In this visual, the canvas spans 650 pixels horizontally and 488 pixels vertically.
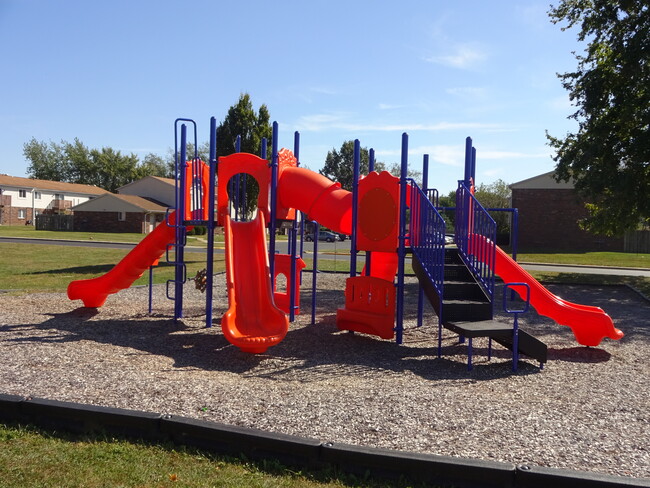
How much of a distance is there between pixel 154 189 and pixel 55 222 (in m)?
11.7

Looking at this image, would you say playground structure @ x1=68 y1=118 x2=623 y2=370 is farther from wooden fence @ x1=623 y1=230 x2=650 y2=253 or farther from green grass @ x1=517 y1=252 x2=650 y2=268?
wooden fence @ x1=623 y1=230 x2=650 y2=253

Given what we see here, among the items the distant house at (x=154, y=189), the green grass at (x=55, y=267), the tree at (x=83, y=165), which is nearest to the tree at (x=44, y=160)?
the tree at (x=83, y=165)

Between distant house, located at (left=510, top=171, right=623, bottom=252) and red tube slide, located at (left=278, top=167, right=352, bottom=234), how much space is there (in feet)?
106

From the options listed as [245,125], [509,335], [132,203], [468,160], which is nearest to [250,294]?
[509,335]

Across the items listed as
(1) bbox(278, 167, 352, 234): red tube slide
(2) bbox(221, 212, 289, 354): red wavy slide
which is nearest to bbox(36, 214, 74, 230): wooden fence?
(1) bbox(278, 167, 352, 234): red tube slide

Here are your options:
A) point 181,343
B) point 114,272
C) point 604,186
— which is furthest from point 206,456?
point 604,186

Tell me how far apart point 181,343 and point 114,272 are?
10.2 ft

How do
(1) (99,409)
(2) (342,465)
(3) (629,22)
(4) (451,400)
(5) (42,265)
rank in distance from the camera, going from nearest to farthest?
(2) (342,465)
(1) (99,409)
(4) (451,400)
(3) (629,22)
(5) (42,265)

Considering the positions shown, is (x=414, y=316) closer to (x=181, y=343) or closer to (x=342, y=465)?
(x=181, y=343)

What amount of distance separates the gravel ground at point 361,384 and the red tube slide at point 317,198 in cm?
198

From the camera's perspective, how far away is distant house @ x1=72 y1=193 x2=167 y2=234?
182ft

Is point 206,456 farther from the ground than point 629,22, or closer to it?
closer to it

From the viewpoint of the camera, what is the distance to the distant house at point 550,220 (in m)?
39.6

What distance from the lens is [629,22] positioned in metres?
17.4
